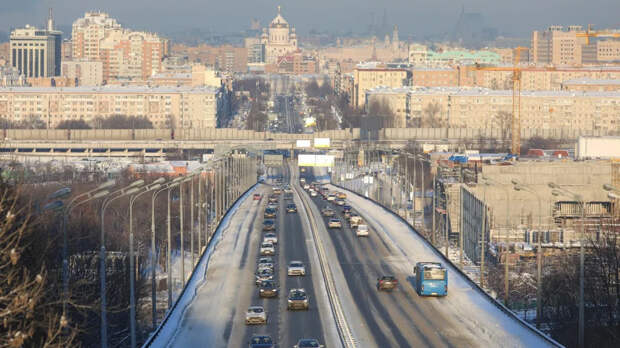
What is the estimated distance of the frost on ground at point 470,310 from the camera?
79.7 ft

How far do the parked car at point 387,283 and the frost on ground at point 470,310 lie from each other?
4.87ft

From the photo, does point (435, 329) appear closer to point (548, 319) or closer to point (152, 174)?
point (548, 319)

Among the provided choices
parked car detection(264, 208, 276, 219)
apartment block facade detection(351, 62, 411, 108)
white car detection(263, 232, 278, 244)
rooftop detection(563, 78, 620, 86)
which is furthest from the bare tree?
rooftop detection(563, 78, 620, 86)

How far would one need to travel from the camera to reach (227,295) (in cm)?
3000

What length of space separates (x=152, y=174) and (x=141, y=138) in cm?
4567

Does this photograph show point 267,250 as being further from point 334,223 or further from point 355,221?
point 355,221

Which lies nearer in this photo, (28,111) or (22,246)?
(22,246)

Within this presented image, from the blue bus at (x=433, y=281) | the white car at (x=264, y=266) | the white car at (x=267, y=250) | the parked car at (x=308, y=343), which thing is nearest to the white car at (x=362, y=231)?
the white car at (x=267, y=250)

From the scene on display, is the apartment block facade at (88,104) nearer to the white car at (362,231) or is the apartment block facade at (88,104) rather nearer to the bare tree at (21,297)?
the white car at (362,231)

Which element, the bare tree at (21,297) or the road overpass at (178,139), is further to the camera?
the road overpass at (178,139)

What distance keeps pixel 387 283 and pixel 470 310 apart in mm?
3508

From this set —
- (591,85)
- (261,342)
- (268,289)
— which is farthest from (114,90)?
(261,342)

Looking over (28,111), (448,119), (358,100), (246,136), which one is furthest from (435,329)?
(358,100)

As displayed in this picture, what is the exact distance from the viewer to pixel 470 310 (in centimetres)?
2762
